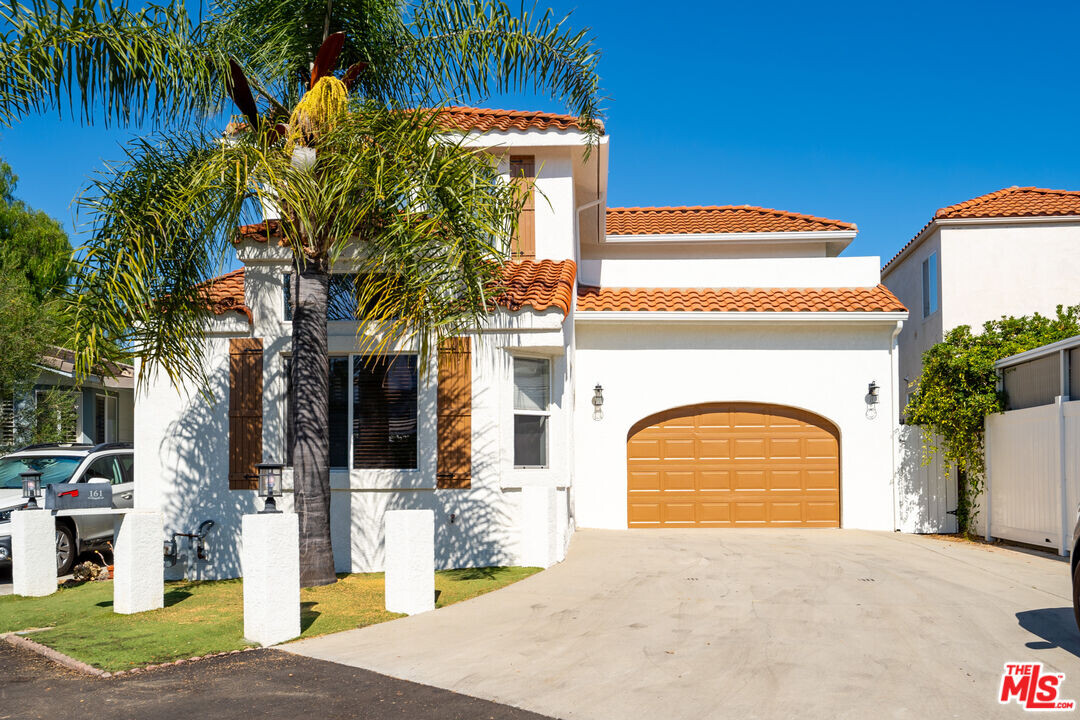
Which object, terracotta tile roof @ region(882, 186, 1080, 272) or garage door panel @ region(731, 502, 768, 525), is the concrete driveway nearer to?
garage door panel @ region(731, 502, 768, 525)

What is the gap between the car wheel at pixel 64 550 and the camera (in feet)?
39.4

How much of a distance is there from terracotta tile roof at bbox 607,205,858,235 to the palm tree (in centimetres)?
910

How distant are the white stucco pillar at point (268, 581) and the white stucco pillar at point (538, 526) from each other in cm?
→ 392

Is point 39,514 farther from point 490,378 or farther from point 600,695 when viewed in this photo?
point 600,695

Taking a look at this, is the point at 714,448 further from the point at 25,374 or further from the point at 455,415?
the point at 25,374

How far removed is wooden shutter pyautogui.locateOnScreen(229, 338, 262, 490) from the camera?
11.3 meters

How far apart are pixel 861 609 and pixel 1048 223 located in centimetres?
1142

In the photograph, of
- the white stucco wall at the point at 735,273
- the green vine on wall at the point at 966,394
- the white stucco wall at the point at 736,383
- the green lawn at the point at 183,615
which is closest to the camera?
the green lawn at the point at 183,615

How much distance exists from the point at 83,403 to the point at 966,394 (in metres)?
21.0

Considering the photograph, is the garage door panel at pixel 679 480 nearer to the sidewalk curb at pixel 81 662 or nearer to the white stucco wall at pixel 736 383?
the white stucco wall at pixel 736 383

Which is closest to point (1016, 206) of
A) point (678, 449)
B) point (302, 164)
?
point (678, 449)

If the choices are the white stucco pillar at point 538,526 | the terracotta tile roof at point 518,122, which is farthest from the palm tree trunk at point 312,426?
the terracotta tile roof at point 518,122

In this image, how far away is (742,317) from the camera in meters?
14.7

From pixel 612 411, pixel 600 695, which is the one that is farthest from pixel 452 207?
pixel 612 411
